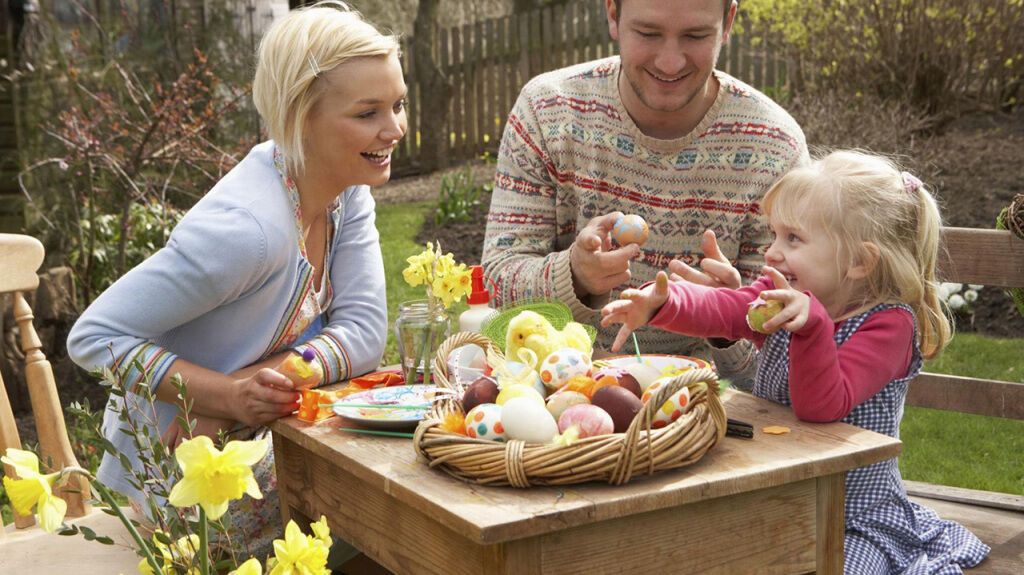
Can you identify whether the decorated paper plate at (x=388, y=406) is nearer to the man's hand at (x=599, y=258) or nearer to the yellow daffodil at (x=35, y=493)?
the man's hand at (x=599, y=258)

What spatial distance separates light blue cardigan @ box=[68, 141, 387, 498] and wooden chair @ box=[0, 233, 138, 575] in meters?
0.15

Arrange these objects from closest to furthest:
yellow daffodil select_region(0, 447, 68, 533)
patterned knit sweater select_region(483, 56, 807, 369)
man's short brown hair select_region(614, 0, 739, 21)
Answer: yellow daffodil select_region(0, 447, 68, 533) < man's short brown hair select_region(614, 0, 739, 21) < patterned knit sweater select_region(483, 56, 807, 369)

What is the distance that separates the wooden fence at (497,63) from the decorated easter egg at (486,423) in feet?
30.6

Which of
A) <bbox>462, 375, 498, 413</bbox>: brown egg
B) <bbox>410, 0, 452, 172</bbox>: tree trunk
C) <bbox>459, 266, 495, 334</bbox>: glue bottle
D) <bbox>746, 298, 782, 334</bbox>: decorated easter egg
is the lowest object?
<bbox>410, 0, 452, 172</bbox>: tree trunk

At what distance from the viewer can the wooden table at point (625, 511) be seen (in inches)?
61.7

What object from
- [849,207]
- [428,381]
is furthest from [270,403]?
[849,207]

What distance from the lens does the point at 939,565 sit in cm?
223

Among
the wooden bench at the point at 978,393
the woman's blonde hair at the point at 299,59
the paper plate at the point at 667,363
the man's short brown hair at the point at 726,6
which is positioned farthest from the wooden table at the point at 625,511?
the man's short brown hair at the point at 726,6

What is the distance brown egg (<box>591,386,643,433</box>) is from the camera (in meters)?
1.73

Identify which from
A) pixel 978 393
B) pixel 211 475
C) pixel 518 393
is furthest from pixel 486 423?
pixel 978 393

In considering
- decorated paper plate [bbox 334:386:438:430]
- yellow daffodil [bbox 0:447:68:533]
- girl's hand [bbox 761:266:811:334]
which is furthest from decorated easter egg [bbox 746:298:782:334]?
yellow daffodil [bbox 0:447:68:533]

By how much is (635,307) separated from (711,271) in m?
0.30

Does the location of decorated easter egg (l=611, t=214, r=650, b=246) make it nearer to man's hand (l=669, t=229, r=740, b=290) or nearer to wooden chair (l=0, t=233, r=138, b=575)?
man's hand (l=669, t=229, r=740, b=290)

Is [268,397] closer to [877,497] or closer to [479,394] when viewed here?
[479,394]
